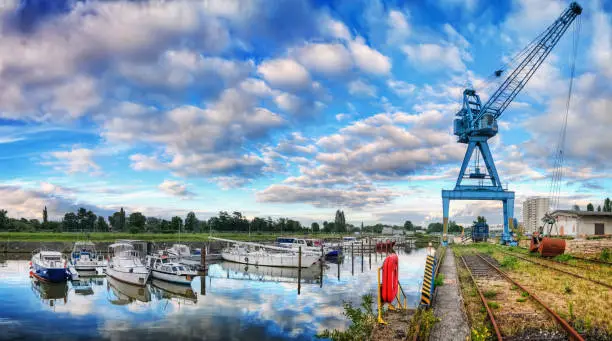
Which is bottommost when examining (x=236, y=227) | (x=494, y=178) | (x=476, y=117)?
(x=236, y=227)

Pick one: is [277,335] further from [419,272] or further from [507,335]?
[419,272]

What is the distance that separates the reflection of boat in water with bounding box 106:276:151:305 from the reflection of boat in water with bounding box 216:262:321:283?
422 inches

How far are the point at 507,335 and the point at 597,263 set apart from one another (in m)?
25.7

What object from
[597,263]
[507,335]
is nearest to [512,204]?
[597,263]

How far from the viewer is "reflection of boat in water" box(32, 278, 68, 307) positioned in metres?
33.3

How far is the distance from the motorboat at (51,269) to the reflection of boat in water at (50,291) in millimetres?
477

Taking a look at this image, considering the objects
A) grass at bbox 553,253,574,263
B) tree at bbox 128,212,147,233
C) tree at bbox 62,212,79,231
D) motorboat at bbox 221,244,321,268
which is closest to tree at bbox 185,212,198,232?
tree at bbox 128,212,147,233

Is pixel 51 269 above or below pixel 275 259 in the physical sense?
above

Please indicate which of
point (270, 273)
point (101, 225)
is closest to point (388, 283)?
point (270, 273)

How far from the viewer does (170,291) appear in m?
36.7

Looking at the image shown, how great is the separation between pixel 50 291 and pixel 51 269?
3610mm

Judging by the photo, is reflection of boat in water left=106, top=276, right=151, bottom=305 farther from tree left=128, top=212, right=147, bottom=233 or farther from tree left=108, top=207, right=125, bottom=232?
tree left=108, top=207, right=125, bottom=232

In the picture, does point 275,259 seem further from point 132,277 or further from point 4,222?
point 4,222

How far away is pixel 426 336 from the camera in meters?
14.4
